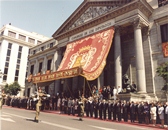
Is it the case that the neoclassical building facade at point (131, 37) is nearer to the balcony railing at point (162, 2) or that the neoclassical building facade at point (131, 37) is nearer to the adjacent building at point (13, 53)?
the balcony railing at point (162, 2)

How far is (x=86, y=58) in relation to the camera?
22031mm

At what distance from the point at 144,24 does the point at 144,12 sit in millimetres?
1624

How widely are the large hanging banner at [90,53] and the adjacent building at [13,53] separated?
44.4 meters

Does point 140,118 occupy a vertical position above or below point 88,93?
below

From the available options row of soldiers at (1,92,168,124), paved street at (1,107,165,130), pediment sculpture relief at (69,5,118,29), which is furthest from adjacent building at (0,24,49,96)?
paved street at (1,107,165,130)

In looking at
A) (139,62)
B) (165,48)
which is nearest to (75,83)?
(139,62)

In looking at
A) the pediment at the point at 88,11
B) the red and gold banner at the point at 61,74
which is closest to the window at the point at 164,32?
the pediment at the point at 88,11

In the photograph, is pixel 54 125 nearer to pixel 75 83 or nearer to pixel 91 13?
pixel 75 83

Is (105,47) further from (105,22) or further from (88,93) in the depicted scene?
(88,93)

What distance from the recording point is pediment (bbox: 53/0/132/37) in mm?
22672

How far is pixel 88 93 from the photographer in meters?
24.7

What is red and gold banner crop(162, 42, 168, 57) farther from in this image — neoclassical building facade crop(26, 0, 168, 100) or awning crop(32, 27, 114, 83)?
awning crop(32, 27, 114, 83)

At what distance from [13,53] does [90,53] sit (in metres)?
51.9

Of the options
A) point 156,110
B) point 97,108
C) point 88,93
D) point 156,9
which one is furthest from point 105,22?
point 156,110
